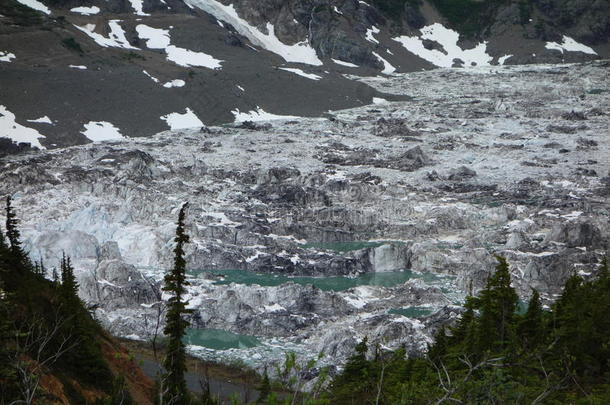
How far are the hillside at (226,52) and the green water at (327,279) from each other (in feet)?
147

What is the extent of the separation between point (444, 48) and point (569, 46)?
111 feet

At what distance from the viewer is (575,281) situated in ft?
93.6

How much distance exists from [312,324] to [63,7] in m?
123

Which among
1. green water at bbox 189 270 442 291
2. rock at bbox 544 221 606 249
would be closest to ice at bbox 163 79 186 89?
green water at bbox 189 270 442 291

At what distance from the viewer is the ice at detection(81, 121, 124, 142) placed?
89188 mm

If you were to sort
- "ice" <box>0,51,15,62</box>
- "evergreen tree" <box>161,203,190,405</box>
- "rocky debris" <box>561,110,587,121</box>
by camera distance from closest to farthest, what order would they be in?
"evergreen tree" <box>161,203,190,405</box>
"ice" <box>0,51,15,62</box>
"rocky debris" <box>561,110,587,121</box>

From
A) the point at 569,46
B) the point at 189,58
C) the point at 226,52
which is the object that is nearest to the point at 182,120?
the point at 189,58

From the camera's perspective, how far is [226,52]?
138 m

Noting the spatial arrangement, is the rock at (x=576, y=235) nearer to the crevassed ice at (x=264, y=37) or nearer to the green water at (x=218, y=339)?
the green water at (x=218, y=339)

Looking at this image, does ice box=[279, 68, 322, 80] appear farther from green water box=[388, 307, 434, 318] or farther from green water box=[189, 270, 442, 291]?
green water box=[388, 307, 434, 318]

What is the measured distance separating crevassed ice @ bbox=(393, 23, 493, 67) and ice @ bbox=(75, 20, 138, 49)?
77.8 meters

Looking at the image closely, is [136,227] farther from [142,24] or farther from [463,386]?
[142,24]

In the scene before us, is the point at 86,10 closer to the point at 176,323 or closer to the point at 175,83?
the point at 175,83

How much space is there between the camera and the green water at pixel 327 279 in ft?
156
